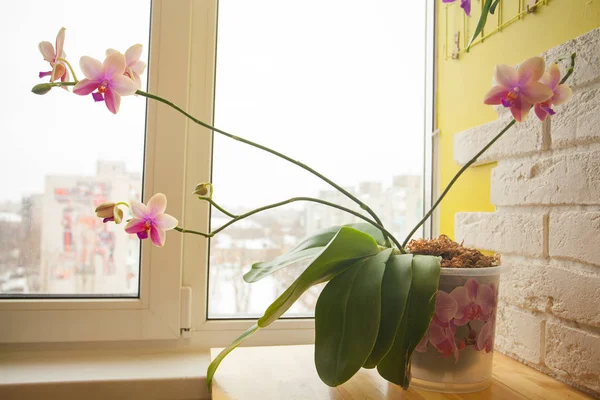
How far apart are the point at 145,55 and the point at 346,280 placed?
745 millimetres

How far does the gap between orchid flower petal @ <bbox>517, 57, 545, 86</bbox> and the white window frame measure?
68 cm

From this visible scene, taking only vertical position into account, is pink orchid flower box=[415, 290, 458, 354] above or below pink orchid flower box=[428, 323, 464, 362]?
above

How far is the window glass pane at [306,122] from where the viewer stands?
112 centimetres

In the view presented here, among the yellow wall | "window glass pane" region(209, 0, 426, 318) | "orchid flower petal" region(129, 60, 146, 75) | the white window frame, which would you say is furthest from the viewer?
"window glass pane" region(209, 0, 426, 318)

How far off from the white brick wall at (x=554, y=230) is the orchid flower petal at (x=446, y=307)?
0.14 meters

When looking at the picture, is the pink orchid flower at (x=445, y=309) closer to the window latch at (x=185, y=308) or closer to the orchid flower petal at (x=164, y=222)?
the orchid flower petal at (x=164, y=222)

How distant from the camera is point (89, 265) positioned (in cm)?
Answer: 103

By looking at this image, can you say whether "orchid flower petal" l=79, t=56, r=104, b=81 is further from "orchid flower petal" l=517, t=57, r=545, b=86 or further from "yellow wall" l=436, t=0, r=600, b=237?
"yellow wall" l=436, t=0, r=600, b=237

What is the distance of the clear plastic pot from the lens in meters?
0.69

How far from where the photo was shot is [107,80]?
0.62 meters

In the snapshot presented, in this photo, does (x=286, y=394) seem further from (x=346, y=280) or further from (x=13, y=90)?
(x=13, y=90)

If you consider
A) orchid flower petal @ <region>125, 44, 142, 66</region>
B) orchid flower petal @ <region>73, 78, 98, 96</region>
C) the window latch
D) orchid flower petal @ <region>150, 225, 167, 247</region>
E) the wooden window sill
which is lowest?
the wooden window sill

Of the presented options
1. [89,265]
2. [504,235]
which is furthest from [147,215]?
[504,235]

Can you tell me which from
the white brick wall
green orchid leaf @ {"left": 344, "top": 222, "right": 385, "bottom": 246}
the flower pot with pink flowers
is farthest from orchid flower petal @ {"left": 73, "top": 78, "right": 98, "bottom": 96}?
the white brick wall
